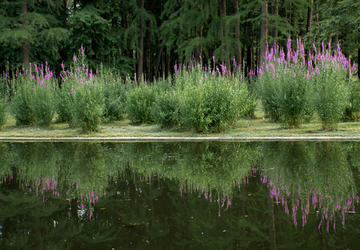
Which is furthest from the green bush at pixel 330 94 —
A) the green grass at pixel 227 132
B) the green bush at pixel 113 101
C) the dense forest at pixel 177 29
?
the green bush at pixel 113 101

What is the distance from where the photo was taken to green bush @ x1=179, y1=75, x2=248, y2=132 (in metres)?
10.6

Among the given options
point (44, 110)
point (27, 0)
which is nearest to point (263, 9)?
point (44, 110)

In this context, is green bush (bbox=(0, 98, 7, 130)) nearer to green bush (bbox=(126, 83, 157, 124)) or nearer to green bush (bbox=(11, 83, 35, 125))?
green bush (bbox=(11, 83, 35, 125))

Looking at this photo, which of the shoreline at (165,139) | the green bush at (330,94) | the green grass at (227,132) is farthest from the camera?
the green grass at (227,132)

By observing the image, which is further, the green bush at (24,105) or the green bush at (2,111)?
the green bush at (24,105)

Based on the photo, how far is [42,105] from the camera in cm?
1334

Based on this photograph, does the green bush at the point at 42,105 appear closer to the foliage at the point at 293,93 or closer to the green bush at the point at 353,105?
the foliage at the point at 293,93

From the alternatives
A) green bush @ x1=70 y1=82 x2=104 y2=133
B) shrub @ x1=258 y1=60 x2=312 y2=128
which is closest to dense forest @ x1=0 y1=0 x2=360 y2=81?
shrub @ x1=258 y1=60 x2=312 y2=128

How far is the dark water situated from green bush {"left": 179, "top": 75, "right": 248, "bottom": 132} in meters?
2.68

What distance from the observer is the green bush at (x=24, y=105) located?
13781 mm

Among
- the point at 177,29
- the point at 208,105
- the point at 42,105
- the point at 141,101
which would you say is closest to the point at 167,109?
the point at 141,101

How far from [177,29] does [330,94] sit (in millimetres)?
19796

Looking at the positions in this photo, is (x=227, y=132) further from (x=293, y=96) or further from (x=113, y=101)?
(x=113, y=101)

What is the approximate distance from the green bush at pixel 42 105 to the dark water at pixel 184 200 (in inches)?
224
